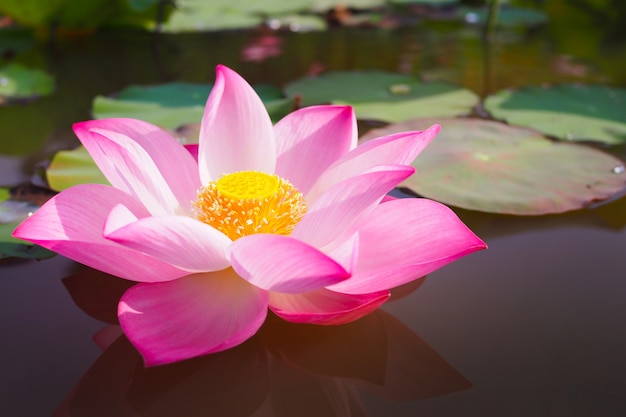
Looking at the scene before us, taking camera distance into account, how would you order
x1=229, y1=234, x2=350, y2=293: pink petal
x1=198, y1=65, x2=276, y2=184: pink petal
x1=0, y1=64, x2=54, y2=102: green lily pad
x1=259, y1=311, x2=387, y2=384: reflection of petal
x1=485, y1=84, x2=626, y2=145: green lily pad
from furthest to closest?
x1=0, y1=64, x2=54, y2=102: green lily pad, x1=485, y1=84, x2=626, y2=145: green lily pad, x1=198, y1=65, x2=276, y2=184: pink petal, x1=259, y1=311, x2=387, y2=384: reflection of petal, x1=229, y1=234, x2=350, y2=293: pink petal

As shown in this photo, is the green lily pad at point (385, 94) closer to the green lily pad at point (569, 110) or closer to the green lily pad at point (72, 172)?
the green lily pad at point (569, 110)

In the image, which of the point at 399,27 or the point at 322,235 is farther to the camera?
the point at 399,27

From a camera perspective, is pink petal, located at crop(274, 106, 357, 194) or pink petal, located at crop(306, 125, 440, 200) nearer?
pink petal, located at crop(306, 125, 440, 200)

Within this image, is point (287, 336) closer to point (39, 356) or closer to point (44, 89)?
point (39, 356)

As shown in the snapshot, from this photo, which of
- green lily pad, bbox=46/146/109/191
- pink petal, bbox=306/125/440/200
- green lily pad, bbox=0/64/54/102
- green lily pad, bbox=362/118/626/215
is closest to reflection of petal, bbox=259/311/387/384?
pink petal, bbox=306/125/440/200

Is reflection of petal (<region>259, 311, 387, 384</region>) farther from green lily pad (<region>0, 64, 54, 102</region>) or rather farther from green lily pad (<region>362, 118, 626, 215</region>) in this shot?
green lily pad (<region>0, 64, 54, 102</region>)

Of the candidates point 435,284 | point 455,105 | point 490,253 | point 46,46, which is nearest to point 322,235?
point 435,284
